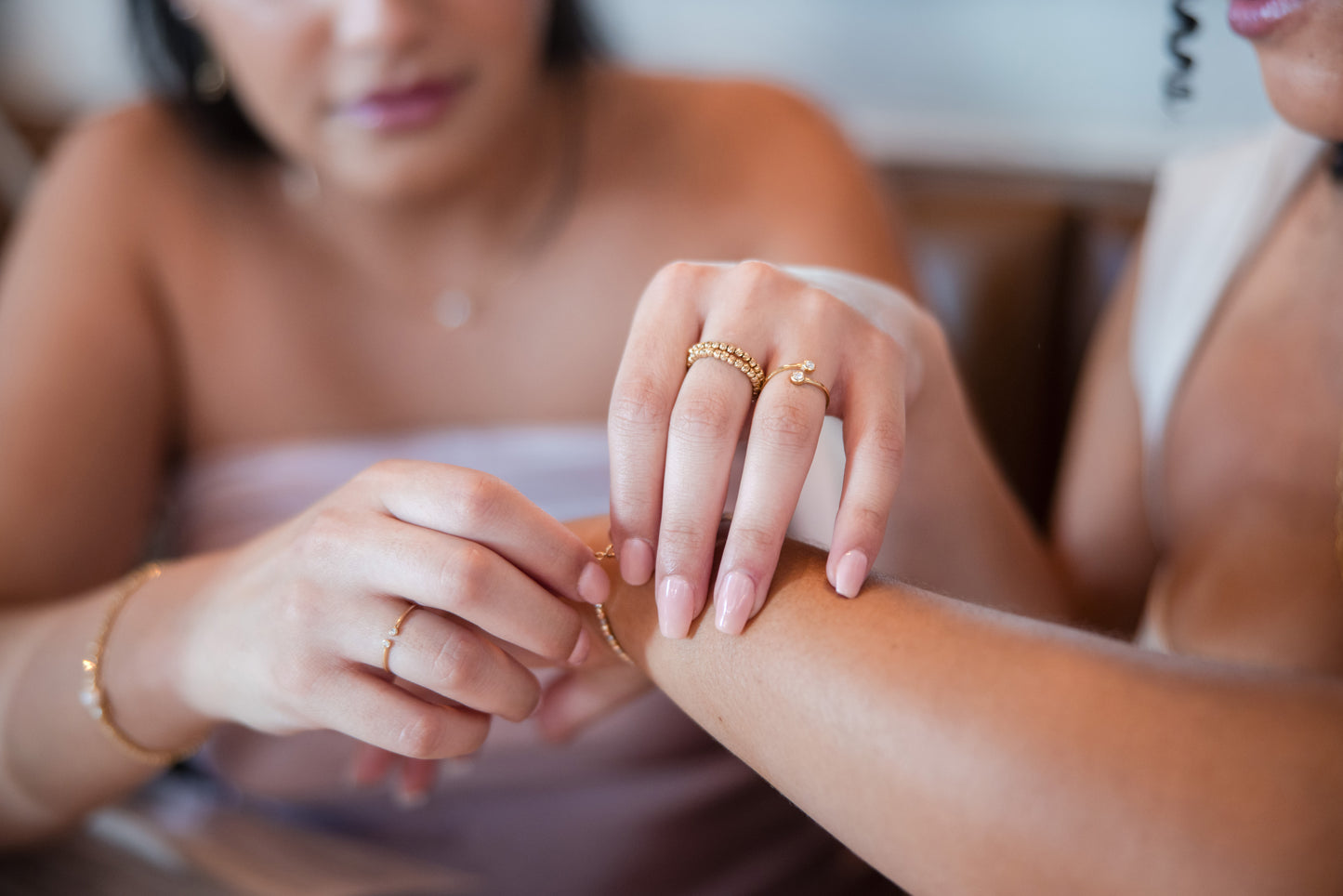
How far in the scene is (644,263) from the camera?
0.96 metres

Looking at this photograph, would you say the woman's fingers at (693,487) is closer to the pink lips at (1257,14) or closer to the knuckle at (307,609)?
the knuckle at (307,609)

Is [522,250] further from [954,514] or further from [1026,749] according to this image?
[1026,749]

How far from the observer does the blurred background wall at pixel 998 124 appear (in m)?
1.13

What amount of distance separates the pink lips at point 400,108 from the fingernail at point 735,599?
1.86 ft

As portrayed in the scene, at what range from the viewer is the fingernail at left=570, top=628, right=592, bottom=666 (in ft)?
1.77

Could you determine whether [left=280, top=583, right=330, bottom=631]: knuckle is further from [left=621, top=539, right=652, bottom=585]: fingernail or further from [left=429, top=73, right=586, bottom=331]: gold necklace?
[left=429, top=73, right=586, bottom=331]: gold necklace

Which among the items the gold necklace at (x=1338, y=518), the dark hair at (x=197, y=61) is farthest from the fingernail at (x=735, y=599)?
the dark hair at (x=197, y=61)

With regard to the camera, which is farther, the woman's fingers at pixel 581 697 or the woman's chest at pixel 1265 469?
the woman's fingers at pixel 581 697

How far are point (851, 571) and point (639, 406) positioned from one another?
131mm

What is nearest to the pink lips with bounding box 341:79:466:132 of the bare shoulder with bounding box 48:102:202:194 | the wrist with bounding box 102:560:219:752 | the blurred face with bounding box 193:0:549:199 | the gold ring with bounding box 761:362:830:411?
the blurred face with bounding box 193:0:549:199

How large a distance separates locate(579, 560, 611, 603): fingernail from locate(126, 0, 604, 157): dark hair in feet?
2.40

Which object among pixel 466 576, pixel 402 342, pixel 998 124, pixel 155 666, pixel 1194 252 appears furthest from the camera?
pixel 998 124

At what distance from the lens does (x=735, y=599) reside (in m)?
0.47

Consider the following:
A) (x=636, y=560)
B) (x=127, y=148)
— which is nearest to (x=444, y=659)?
(x=636, y=560)
